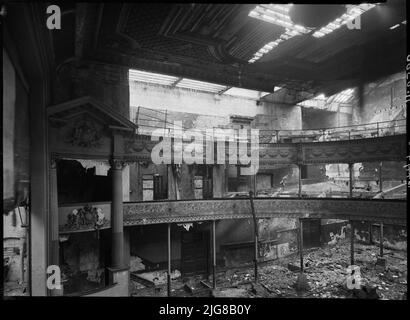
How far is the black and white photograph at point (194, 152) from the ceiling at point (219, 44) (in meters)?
0.05

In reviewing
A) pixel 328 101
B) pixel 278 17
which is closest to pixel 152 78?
pixel 278 17

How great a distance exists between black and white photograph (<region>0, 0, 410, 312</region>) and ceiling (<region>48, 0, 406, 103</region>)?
2.1 inches

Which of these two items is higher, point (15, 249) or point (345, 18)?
point (345, 18)

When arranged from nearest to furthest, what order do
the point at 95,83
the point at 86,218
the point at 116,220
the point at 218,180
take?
the point at 86,218
the point at 116,220
the point at 95,83
the point at 218,180

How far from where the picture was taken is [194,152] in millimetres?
11047

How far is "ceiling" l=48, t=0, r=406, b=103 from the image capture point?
6.39m

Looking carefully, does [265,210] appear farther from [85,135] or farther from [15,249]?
[15,249]

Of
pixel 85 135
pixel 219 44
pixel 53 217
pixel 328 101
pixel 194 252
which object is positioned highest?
pixel 328 101

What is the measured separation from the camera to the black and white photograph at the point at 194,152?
548cm

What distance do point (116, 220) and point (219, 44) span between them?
6089 mm

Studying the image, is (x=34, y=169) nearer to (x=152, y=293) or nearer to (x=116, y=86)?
(x=116, y=86)

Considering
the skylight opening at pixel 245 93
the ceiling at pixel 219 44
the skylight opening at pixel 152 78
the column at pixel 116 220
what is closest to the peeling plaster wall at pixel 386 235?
the ceiling at pixel 219 44

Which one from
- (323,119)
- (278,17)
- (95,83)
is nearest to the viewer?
(278,17)
